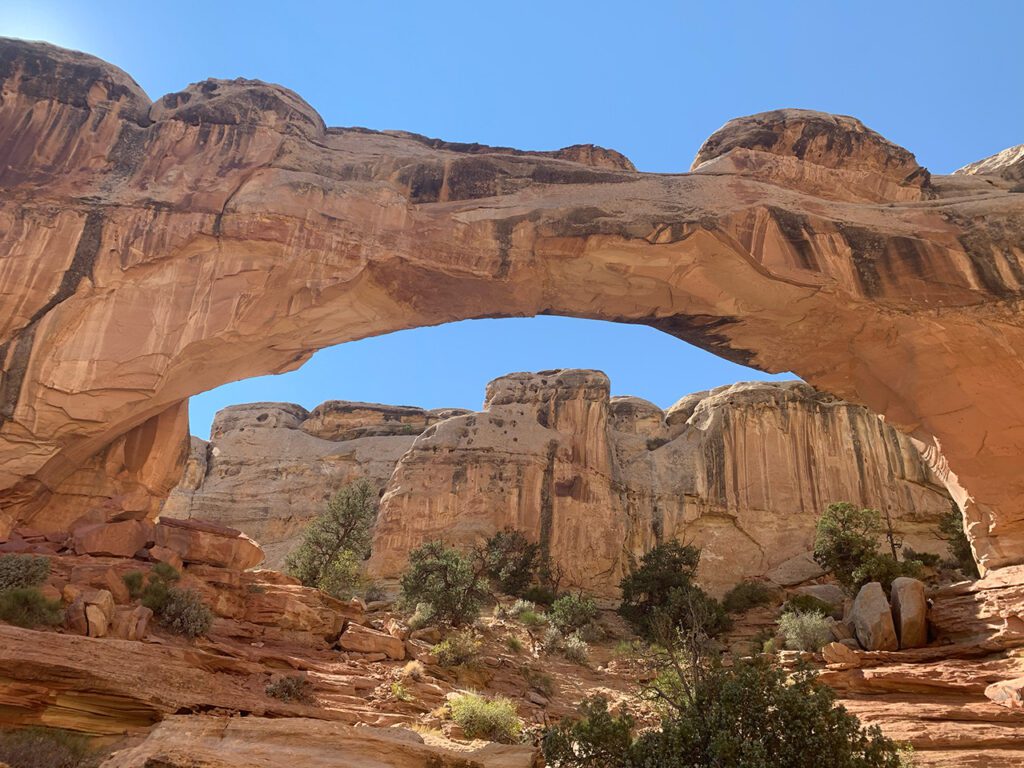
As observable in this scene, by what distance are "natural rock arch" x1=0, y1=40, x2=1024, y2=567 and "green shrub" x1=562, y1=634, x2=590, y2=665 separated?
1039cm

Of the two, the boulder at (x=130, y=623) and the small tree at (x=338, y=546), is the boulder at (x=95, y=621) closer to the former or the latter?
the boulder at (x=130, y=623)

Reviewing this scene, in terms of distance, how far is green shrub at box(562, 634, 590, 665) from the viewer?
22922 mm

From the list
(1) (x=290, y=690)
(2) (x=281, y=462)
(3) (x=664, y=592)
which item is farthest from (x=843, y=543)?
(2) (x=281, y=462)

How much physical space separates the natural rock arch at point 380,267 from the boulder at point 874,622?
9.26 feet

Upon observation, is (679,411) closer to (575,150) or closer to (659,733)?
(575,150)

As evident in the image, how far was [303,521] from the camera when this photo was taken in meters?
44.7

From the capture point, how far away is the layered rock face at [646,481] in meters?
37.6

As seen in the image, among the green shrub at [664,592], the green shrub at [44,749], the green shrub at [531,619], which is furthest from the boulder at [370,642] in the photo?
the green shrub at [664,592]

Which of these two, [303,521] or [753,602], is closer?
[753,602]

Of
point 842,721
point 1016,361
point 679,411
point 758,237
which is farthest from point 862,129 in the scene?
point 679,411

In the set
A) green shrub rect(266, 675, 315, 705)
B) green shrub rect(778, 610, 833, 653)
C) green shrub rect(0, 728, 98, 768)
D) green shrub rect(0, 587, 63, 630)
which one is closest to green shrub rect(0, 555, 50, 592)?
green shrub rect(0, 587, 63, 630)

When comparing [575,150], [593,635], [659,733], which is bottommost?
[659,733]

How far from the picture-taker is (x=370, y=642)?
16.3 metres

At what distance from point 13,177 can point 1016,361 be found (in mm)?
23489
